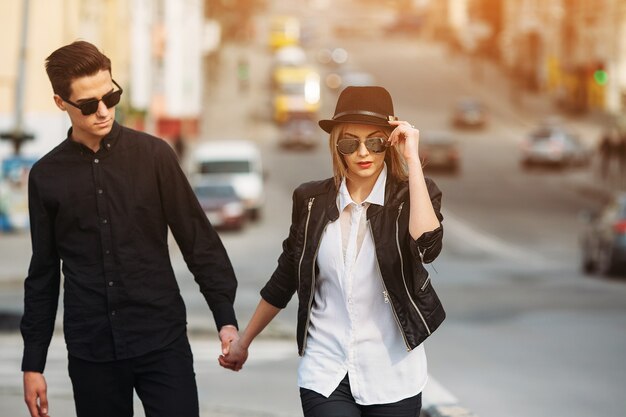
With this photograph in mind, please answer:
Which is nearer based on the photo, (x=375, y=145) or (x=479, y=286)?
(x=375, y=145)

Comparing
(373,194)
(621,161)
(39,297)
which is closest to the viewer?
(373,194)

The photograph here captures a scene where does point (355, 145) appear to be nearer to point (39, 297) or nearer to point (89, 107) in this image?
point (89, 107)

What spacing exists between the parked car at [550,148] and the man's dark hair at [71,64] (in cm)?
5294

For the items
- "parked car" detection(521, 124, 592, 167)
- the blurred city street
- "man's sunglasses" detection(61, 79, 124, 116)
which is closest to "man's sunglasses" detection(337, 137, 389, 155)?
"man's sunglasses" detection(61, 79, 124, 116)

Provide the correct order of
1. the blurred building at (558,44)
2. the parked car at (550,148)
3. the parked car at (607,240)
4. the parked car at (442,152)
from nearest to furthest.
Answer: the parked car at (607,240) < the parked car at (442,152) < the parked car at (550,148) < the blurred building at (558,44)

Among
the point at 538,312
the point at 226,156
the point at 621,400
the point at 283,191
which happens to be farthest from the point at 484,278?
the point at 283,191

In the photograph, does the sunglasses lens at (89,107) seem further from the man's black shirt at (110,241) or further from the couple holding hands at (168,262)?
the man's black shirt at (110,241)

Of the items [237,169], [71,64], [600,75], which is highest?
[71,64]

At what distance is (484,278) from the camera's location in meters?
25.0

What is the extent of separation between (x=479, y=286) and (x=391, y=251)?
18188mm

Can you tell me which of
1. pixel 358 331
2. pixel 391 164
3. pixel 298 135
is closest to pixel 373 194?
pixel 391 164

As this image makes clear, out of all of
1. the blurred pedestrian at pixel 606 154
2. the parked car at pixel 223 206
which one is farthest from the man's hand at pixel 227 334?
the blurred pedestrian at pixel 606 154

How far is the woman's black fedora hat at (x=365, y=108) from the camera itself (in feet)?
16.9

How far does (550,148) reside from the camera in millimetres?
57344
